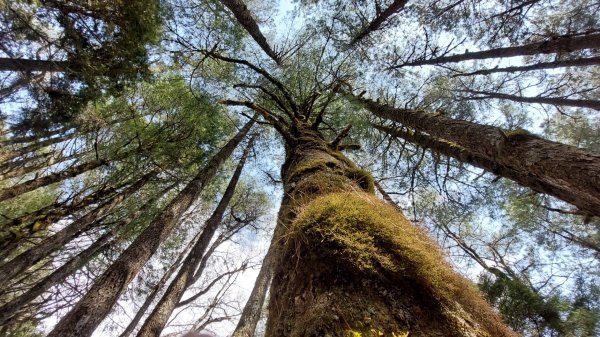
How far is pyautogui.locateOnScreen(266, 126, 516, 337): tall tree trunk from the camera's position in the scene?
145 centimetres

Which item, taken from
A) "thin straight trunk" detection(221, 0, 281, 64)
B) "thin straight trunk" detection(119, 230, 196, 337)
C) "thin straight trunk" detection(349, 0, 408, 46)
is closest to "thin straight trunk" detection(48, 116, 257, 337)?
"thin straight trunk" detection(119, 230, 196, 337)

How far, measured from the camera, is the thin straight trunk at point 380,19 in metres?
7.35

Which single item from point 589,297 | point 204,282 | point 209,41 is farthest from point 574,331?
point 204,282

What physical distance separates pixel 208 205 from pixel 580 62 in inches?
465

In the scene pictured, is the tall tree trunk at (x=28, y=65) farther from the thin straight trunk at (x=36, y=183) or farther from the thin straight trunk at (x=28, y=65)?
the thin straight trunk at (x=36, y=183)

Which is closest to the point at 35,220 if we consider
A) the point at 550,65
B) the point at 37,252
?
the point at 37,252

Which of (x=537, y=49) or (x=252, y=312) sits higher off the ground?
(x=537, y=49)

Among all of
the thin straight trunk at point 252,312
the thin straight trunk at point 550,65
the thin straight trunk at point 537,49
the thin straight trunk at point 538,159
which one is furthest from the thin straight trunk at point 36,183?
the thin straight trunk at point 550,65

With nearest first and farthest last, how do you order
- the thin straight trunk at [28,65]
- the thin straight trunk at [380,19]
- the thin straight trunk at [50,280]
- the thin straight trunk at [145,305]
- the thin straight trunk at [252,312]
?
the thin straight trunk at [28,65], the thin straight trunk at [50,280], the thin straight trunk at [380,19], the thin straight trunk at [252,312], the thin straight trunk at [145,305]

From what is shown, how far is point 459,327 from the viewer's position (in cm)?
150

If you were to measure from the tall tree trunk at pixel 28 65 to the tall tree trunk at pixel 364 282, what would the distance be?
5087 millimetres

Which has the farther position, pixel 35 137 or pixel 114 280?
pixel 35 137

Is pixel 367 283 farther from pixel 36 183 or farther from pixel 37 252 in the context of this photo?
pixel 36 183

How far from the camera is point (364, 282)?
5.38 feet
